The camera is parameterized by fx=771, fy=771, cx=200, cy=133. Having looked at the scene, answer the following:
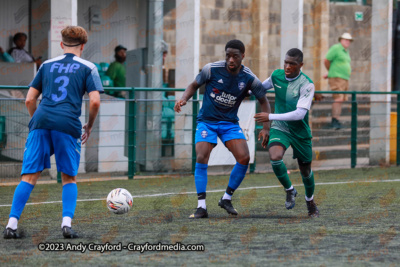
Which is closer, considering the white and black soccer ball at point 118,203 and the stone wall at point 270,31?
the white and black soccer ball at point 118,203

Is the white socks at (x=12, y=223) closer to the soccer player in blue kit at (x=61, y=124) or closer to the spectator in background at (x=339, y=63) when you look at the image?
the soccer player in blue kit at (x=61, y=124)

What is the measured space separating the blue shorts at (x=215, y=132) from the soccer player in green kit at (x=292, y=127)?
0.39 metres

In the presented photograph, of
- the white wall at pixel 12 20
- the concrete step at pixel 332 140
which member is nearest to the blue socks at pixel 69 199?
the concrete step at pixel 332 140

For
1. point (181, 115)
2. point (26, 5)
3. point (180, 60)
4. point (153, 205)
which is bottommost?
point (153, 205)

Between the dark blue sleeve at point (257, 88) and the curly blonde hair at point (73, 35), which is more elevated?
the curly blonde hair at point (73, 35)

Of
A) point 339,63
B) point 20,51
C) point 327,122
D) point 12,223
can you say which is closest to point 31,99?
point 12,223

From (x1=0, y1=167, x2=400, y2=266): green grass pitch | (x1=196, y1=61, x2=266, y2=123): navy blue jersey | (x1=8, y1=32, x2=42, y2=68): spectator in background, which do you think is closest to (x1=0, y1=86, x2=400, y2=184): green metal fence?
(x1=0, y1=167, x2=400, y2=266): green grass pitch

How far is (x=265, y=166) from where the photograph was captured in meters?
15.1

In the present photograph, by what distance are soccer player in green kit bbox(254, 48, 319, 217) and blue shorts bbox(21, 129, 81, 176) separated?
8.37 feet

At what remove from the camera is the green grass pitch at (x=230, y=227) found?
236 inches

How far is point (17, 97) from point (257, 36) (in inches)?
381

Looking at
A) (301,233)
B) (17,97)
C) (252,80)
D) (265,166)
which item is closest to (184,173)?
(265,166)

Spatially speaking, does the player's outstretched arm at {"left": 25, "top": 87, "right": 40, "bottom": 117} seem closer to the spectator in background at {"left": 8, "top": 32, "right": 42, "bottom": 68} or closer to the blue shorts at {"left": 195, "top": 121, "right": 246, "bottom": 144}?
the blue shorts at {"left": 195, "top": 121, "right": 246, "bottom": 144}

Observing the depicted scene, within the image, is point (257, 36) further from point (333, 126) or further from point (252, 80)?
point (252, 80)
